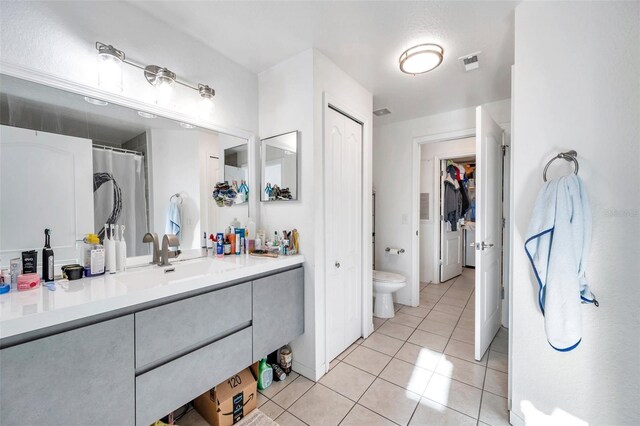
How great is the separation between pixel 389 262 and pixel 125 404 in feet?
9.92

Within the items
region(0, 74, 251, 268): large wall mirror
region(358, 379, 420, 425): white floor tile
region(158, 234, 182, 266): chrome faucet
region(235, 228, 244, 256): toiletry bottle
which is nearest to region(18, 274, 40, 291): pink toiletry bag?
region(0, 74, 251, 268): large wall mirror

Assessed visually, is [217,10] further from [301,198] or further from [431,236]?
[431,236]

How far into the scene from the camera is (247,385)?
160cm

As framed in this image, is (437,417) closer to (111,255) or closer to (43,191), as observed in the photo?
(111,255)

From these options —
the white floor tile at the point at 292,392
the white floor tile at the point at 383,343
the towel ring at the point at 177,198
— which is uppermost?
the towel ring at the point at 177,198

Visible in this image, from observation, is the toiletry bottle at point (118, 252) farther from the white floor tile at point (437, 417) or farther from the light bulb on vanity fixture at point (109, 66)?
the white floor tile at point (437, 417)

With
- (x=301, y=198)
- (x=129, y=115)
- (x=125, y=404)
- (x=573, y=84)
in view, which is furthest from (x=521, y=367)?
(x=129, y=115)

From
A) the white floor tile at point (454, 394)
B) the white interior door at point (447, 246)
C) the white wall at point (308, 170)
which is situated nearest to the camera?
the white floor tile at point (454, 394)

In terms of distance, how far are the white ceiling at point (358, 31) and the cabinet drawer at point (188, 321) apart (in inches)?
63.8

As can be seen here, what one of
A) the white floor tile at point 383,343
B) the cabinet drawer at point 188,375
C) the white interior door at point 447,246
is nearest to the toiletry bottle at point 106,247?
the cabinet drawer at point 188,375

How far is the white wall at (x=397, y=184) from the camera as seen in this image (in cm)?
324

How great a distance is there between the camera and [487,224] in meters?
2.10

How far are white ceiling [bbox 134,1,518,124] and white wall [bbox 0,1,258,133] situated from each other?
3.8 inches

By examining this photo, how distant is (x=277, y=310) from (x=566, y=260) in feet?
5.25
